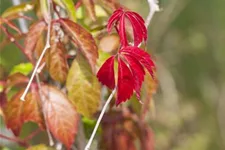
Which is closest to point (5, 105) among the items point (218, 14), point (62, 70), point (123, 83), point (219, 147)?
point (62, 70)

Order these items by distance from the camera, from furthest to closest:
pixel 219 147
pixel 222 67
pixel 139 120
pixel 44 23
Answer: pixel 222 67
pixel 219 147
pixel 139 120
pixel 44 23

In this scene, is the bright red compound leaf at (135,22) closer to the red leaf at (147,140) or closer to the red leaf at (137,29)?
the red leaf at (137,29)

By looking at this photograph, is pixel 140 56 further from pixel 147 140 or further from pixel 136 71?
pixel 147 140

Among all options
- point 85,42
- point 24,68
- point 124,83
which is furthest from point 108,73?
point 24,68

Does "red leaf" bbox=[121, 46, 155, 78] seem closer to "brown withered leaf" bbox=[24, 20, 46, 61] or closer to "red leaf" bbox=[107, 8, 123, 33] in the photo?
"red leaf" bbox=[107, 8, 123, 33]

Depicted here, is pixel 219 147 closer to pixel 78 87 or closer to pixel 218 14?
pixel 218 14

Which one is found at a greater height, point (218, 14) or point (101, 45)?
point (101, 45)

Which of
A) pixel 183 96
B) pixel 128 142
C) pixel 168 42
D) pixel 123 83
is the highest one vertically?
pixel 123 83
